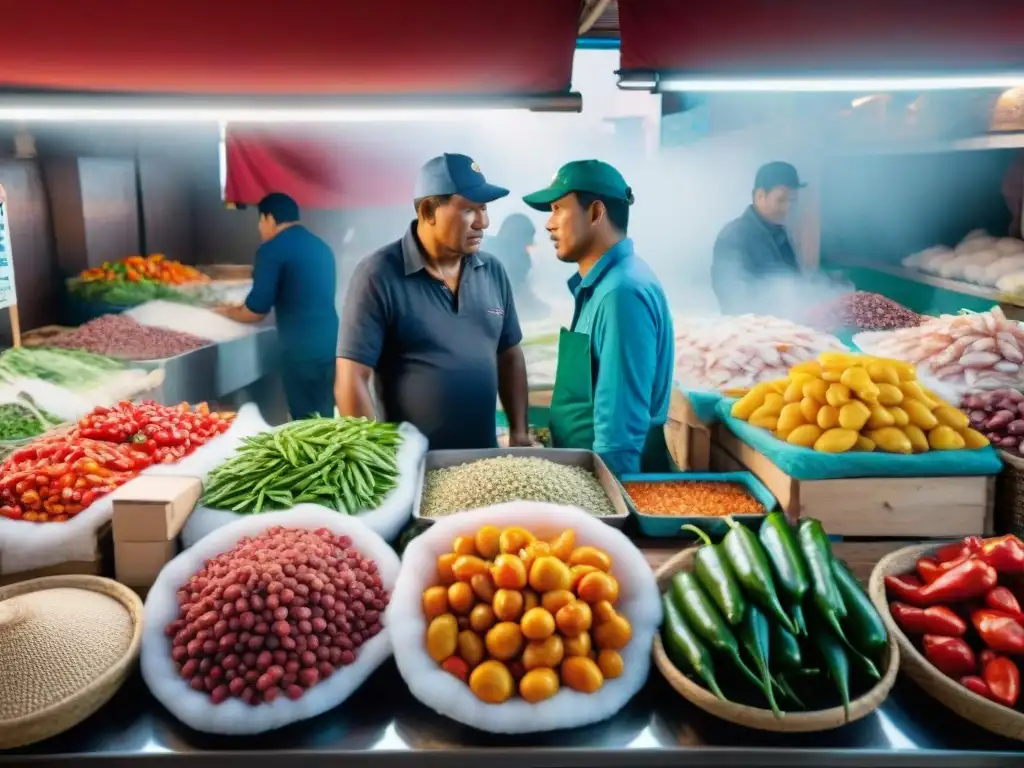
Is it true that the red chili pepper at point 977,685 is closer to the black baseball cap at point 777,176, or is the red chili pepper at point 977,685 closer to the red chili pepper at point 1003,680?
the red chili pepper at point 1003,680

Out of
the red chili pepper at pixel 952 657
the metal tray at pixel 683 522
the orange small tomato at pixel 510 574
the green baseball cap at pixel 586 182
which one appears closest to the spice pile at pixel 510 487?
the metal tray at pixel 683 522

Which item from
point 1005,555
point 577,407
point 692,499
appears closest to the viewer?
point 1005,555

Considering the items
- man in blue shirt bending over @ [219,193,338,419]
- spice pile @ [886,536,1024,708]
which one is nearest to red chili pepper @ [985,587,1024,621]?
spice pile @ [886,536,1024,708]

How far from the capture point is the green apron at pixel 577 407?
3162 mm

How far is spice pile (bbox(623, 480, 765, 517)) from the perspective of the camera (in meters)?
2.37

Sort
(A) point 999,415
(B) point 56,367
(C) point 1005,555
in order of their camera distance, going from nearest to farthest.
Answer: (C) point 1005,555 → (A) point 999,415 → (B) point 56,367

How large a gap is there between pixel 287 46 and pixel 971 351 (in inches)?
113

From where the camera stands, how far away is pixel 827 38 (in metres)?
2.37

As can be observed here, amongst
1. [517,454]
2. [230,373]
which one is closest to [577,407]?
[517,454]

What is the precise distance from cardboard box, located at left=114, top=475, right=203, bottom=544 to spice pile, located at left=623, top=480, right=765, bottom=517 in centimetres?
127

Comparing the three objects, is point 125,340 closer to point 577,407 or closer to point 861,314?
point 577,407

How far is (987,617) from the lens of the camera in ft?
5.86

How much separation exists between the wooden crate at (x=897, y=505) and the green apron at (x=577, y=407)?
953 millimetres

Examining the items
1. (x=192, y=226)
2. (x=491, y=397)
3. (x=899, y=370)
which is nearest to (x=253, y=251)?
(x=192, y=226)
